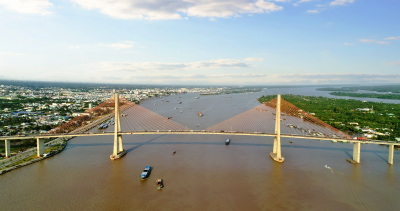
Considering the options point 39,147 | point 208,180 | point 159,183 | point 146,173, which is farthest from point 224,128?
point 39,147

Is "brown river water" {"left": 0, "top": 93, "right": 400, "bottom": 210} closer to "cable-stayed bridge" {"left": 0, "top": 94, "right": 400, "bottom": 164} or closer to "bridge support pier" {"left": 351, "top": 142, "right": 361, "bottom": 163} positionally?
"bridge support pier" {"left": 351, "top": 142, "right": 361, "bottom": 163}

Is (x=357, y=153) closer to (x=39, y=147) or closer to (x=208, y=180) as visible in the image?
(x=208, y=180)

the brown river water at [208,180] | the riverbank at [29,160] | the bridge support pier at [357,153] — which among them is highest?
the bridge support pier at [357,153]

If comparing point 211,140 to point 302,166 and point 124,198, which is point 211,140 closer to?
point 302,166

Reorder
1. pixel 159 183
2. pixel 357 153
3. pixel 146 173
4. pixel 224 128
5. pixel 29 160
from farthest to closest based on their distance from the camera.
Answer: pixel 224 128 → pixel 29 160 → pixel 357 153 → pixel 146 173 → pixel 159 183

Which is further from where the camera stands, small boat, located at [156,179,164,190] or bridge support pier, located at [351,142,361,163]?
bridge support pier, located at [351,142,361,163]

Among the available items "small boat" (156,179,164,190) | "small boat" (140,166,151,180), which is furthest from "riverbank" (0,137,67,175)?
"small boat" (156,179,164,190)

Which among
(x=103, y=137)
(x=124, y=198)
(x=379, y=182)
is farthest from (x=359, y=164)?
(x=103, y=137)

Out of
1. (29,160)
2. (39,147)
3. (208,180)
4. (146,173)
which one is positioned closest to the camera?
(208,180)

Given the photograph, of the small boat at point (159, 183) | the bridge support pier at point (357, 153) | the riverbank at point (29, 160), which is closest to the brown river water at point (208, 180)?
the small boat at point (159, 183)

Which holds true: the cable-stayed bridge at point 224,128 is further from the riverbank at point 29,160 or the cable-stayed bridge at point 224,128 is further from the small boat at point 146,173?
the small boat at point 146,173
